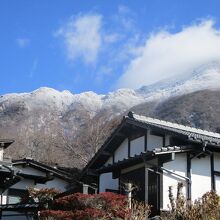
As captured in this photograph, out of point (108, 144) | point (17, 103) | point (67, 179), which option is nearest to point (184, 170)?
point (108, 144)

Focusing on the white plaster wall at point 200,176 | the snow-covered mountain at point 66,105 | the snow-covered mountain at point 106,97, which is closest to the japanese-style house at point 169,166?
the white plaster wall at point 200,176

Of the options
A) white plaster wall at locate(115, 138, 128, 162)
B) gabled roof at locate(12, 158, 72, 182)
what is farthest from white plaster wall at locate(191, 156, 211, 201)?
gabled roof at locate(12, 158, 72, 182)

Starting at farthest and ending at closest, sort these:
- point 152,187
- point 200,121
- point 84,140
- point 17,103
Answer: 1. point 17,103
2. point 200,121
3. point 84,140
4. point 152,187

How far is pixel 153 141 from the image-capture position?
22.0 meters

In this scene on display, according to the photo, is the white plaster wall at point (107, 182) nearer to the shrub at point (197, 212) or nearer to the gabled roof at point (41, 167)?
the gabled roof at point (41, 167)

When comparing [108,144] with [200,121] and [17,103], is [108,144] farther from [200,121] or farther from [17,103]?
→ [17,103]

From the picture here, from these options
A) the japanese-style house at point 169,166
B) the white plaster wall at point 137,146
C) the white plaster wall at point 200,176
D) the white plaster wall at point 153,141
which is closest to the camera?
the japanese-style house at point 169,166

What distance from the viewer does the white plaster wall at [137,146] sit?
2291 centimetres

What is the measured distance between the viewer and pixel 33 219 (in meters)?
19.7

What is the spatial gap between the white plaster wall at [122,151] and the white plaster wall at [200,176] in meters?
4.69

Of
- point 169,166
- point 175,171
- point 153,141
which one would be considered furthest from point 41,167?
point 175,171

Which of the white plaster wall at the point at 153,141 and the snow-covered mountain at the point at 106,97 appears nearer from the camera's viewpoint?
the white plaster wall at the point at 153,141

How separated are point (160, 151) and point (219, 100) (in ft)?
190

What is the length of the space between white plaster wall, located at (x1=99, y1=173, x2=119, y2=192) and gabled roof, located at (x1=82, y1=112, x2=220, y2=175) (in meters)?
1.27
